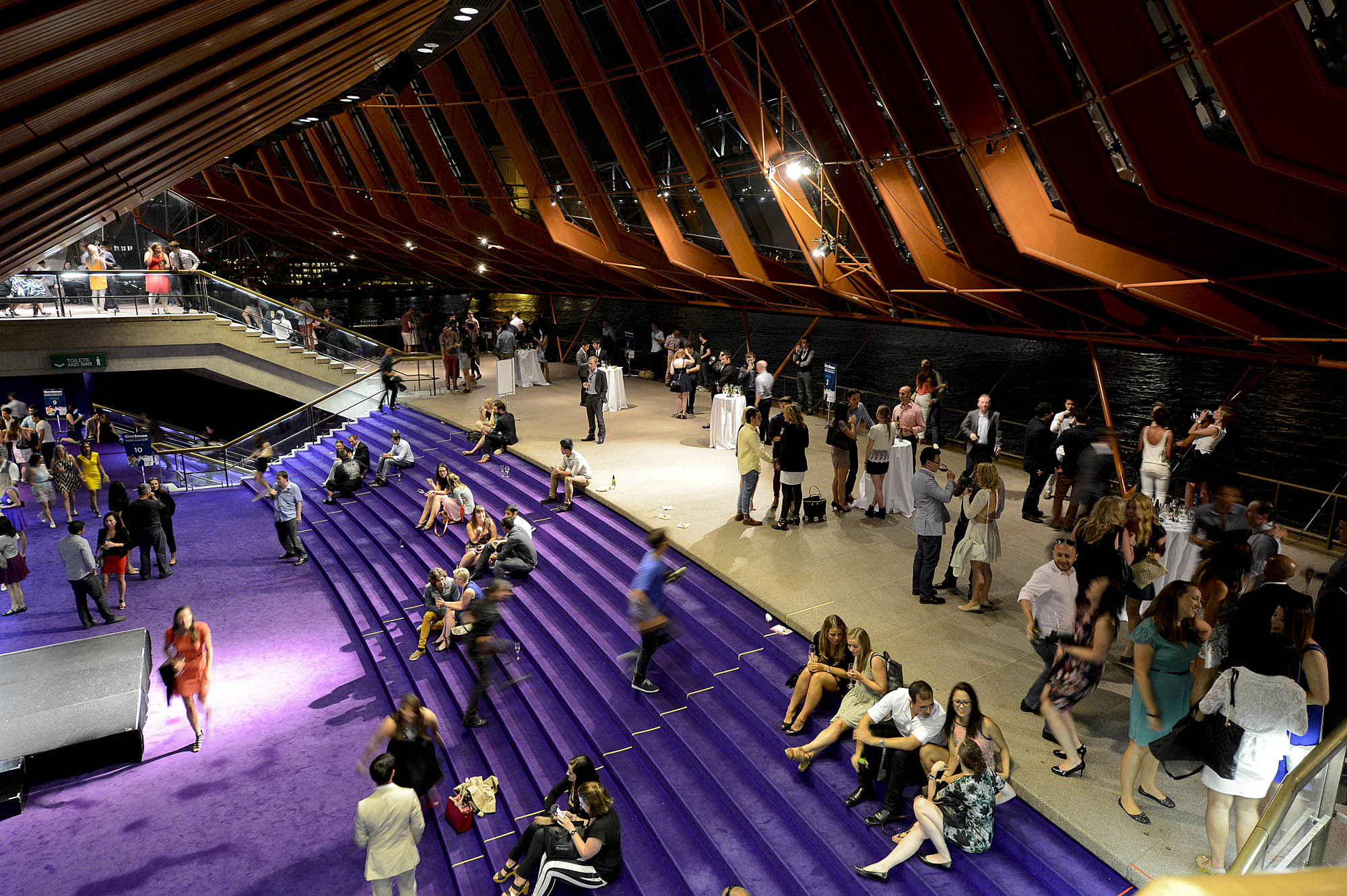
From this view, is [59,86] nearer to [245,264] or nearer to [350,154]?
[350,154]

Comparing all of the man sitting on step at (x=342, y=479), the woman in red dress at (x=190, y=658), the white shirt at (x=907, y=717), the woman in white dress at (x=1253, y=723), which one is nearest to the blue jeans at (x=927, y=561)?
the white shirt at (x=907, y=717)

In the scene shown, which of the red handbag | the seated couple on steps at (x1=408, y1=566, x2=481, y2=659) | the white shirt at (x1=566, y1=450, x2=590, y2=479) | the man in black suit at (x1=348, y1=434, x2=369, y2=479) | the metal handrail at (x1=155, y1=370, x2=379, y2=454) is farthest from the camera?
the metal handrail at (x1=155, y1=370, x2=379, y2=454)

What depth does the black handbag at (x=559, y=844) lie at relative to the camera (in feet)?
20.1

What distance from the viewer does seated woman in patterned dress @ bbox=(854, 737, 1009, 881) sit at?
538cm

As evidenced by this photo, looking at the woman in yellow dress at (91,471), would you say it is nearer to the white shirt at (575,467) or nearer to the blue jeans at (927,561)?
the white shirt at (575,467)

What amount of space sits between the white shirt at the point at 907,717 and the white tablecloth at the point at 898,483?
547 cm

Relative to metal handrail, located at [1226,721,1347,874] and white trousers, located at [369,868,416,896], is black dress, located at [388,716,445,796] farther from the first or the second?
metal handrail, located at [1226,721,1347,874]

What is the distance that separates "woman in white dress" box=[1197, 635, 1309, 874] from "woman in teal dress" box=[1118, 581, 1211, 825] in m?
0.56

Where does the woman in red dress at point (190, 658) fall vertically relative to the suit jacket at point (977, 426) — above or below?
above

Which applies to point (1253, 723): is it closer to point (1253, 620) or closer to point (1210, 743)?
point (1210, 743)

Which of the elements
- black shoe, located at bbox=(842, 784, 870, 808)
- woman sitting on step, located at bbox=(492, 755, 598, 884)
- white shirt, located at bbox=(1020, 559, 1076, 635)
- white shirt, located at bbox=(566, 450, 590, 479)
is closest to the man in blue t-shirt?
woman sitting on step, located at bbox=(492, 755, 598, 884)

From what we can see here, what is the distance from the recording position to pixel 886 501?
11430 millimetres

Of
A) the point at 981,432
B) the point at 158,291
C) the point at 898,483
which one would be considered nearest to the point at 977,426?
the point at 981,432

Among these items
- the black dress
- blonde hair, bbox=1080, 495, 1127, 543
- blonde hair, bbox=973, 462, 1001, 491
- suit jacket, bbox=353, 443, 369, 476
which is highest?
suit jacket, bbox=353, 443, 369, 476
